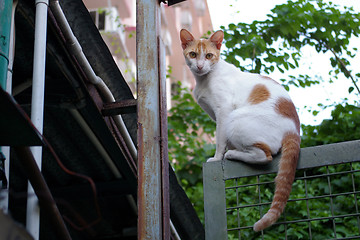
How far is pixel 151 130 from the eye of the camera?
2408 millimetres

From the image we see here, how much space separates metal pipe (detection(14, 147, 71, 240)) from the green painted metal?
672 millimetres

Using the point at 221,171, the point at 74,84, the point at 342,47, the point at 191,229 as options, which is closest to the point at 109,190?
the point at 191,229

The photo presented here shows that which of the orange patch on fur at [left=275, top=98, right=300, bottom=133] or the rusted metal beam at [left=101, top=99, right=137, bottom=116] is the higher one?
the orange patch on fur at [left=275, top=98, right=300, bottom=133]

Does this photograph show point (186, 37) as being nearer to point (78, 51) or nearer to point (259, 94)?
point (259, 94)

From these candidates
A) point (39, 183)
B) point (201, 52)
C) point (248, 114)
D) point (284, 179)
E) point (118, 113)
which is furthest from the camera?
point (201, 52)

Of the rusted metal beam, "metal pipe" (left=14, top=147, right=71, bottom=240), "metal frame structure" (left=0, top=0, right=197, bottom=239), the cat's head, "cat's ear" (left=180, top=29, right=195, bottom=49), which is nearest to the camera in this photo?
"metal pipe" (left=14, top=147, right=71, bottom=240)

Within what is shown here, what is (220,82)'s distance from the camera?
3.52 m

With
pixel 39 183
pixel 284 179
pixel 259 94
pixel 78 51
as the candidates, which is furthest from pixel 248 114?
pixel 39 183

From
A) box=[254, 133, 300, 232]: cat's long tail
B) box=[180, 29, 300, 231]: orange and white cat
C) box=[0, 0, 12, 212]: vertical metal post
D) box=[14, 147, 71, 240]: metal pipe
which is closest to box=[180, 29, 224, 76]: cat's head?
box=[180, 29, 300, 231]: orange and white cat

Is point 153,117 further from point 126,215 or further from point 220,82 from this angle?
point 126,215

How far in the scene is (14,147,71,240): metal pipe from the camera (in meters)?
1.54

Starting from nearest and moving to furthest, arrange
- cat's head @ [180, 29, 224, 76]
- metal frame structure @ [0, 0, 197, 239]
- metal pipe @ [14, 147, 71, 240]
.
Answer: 1. metal pipe @ [14, 147, 71, 240]
2. metal frame structure @ [0, 0, 197, 239]
3. cat's head @ [180, 29, 224, 76]

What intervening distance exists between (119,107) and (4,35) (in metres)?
0.78

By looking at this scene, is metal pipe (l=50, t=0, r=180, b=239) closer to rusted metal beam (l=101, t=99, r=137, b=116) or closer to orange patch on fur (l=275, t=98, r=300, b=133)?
rusted metal beam (l=101, t=99, r=137, b=116)
